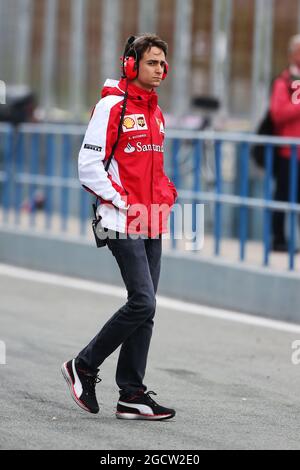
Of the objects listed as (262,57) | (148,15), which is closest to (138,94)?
(262,57)

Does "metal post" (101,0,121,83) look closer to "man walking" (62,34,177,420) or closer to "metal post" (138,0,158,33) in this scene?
"metal post" (138,0,158,33)

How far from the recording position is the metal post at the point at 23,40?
68.6ft

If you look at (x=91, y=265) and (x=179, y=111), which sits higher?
(x=179, y=111)

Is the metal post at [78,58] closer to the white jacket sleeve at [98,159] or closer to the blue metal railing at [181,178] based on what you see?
the blue metal railing at [181,178]

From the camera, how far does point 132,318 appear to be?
7.71 metres

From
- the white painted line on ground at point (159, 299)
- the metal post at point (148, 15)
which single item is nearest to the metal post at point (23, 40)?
the metal post at point (148, 15)

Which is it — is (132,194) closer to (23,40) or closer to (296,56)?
(296,56)

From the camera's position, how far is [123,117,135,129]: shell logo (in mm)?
7723

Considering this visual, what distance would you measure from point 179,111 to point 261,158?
5355 millimetres

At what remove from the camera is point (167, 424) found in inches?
301

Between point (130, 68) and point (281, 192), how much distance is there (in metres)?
5.68

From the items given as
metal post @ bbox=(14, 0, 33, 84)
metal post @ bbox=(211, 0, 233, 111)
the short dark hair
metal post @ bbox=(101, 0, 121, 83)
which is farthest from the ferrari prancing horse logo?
metal post @ bbox=(14, 0, 33, 84)
